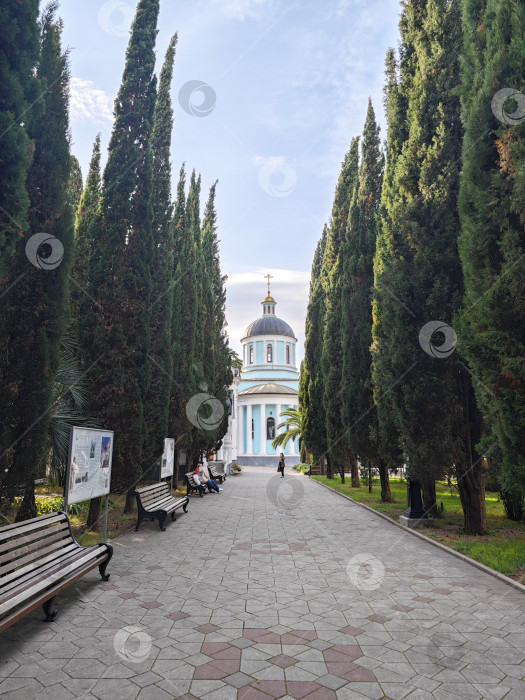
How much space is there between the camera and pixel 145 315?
10.6 metres

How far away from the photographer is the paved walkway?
324 cm

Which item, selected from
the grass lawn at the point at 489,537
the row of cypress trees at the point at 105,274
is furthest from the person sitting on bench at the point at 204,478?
the grass lawn at the point at 489,537

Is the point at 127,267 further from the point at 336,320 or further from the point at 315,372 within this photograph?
the point at 315,372

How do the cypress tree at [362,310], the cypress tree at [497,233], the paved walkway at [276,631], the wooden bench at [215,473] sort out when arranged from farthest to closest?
the wooden bench at [215,473] < the cypress tree at [362,310] < the cypress tree at [497,233] < the paved walkway at [276,631]

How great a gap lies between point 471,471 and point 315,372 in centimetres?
1694

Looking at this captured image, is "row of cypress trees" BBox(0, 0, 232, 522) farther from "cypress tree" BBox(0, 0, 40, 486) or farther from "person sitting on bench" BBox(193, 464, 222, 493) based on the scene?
"person sitting on bench" BBox(193, 464, 222, 493)

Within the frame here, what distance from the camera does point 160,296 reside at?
12266 millimetres

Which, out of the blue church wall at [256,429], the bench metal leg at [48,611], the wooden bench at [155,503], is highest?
the blue church wall at [256,429]

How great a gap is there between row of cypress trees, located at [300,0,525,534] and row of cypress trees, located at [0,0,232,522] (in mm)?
5590

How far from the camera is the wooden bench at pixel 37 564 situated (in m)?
3.86

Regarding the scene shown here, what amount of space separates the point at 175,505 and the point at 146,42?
11232 mm

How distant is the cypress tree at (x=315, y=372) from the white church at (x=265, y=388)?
21.4 meters

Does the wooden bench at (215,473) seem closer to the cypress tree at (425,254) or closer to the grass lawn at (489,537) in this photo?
the grass lawn at (489,537)

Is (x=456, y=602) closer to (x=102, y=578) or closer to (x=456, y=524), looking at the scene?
(x=102, y=578)
